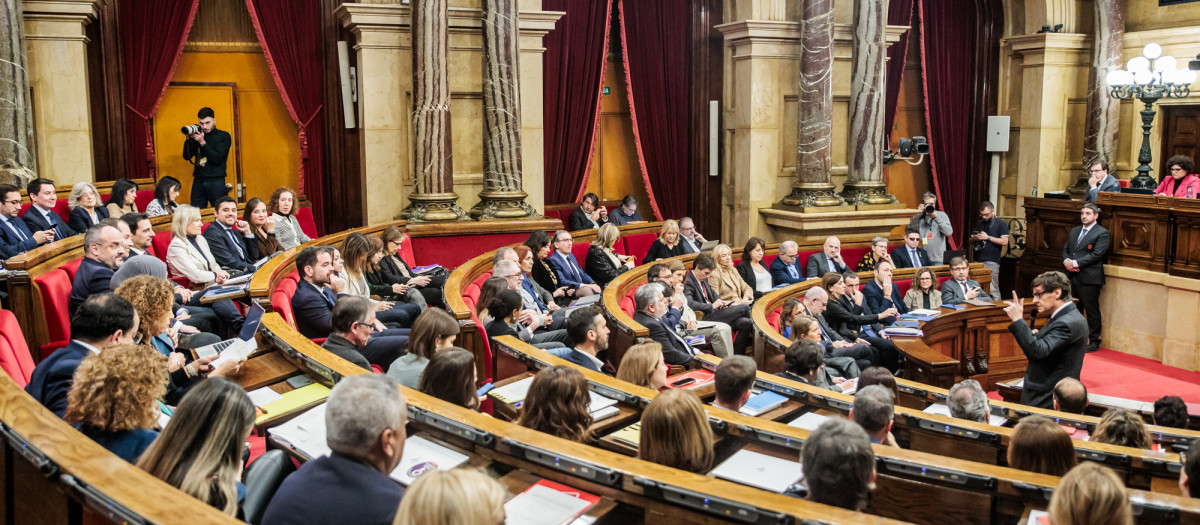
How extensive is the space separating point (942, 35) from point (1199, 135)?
3.05 metres

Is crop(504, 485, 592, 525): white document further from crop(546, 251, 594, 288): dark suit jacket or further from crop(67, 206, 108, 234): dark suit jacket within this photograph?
crop(67, 206, 108, 234): dark suit jacket

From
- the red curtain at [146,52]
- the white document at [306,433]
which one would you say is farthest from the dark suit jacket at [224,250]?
the white document at [306,433]

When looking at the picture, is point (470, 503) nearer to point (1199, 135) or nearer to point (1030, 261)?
point (1030, 261)

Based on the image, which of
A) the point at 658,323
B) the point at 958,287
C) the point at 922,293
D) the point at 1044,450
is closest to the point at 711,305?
the point at 922,293

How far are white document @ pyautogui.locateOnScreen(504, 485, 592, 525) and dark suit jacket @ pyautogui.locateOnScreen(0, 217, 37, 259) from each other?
4980 mm

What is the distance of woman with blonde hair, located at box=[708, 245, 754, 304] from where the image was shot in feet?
25.8

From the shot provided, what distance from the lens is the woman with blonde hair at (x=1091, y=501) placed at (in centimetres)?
218

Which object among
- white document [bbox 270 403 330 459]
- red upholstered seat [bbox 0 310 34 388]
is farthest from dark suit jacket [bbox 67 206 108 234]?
white document [bbox 270 403 330 459]

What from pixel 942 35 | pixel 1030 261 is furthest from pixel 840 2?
pixel 1030 261

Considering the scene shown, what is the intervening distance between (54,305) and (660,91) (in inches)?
294

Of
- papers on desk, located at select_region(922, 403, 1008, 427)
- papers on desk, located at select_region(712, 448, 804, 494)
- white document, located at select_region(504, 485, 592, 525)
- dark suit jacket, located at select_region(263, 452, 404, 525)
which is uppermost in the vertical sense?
dark suit jacket, located at select_region(263, 452, 404, 525)

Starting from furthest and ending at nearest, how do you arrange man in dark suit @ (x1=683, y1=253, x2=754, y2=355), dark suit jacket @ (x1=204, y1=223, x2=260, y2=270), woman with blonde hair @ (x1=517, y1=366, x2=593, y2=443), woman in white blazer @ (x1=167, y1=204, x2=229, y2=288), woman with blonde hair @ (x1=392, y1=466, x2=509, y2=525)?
man in dark suit @ (x1=683, y1=253, x2=754, y2=355) → dark suit jacket @ (x1=204, y1=223, x2=260, y2=270) → woman in white blazer @ (x1=167, y1=204, x2=229, y2=288) → woman with blonde hair @ (x1=517, y1=366, x2=593, y2=443) → woman with blonde hair @ (x1=392, y1=466, x2=509, y2=525)

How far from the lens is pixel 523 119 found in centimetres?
938

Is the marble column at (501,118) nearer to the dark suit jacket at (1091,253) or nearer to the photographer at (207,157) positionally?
the photographer at (207,157)
